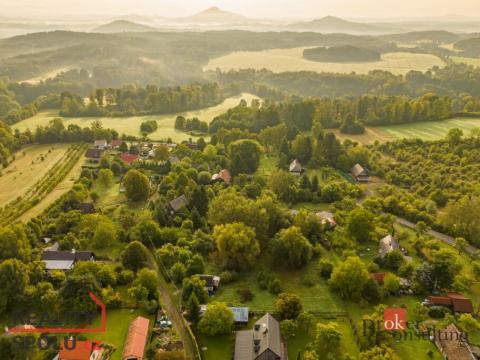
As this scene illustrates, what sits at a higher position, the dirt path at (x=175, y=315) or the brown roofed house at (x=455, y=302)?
the brown roofed house at (x=455, y=302)

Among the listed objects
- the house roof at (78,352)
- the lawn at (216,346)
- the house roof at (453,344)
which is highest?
the house roof at (78,352)

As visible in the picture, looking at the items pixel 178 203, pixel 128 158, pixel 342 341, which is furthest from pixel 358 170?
pixel 128 158

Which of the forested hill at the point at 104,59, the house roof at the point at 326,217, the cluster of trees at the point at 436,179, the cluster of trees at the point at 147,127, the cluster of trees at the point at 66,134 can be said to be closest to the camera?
the cluster of trees at the point at 436,179

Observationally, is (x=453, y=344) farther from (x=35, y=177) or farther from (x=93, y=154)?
(x=93, y=154)

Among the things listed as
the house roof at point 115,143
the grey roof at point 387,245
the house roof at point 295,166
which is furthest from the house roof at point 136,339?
the house roof at point 115,143

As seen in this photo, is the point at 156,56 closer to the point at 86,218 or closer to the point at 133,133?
the point at 133,133

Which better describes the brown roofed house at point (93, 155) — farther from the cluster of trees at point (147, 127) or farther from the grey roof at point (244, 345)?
the grey roof at point (244, 345)
